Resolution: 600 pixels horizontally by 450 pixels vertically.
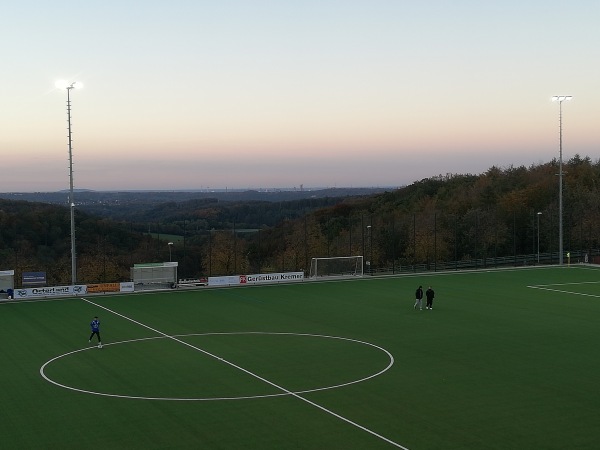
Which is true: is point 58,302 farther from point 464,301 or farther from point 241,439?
point 241,439

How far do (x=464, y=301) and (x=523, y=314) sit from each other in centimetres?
514

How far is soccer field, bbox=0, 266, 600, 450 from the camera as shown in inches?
727

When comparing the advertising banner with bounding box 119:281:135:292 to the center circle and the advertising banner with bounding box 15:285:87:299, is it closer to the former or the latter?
the advertising banner with bounding box 15:285:87:299

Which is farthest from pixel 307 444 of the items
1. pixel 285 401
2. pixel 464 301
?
pixel 464 301

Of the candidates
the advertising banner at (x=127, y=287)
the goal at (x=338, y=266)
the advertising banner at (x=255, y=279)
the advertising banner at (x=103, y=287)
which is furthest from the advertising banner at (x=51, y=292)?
the goal at (x=338, y=266)

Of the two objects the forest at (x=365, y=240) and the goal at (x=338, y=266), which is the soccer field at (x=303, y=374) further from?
the forest at (x=365, y=240)

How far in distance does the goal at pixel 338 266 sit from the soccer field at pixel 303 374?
13078 millimetres

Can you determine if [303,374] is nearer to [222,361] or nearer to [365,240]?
[222,361]

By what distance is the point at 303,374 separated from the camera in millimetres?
24578

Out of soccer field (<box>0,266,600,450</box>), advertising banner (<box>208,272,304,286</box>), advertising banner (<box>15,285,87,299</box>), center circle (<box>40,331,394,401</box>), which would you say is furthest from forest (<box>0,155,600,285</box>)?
center circle (<box>40,331,394,401</box>)

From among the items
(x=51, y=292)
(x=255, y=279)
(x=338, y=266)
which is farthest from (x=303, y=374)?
(x=338, y=266)

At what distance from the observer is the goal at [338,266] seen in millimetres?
55969

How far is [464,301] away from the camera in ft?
138

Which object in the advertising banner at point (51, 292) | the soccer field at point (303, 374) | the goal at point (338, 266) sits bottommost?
the soccer field at point (303, 374)
